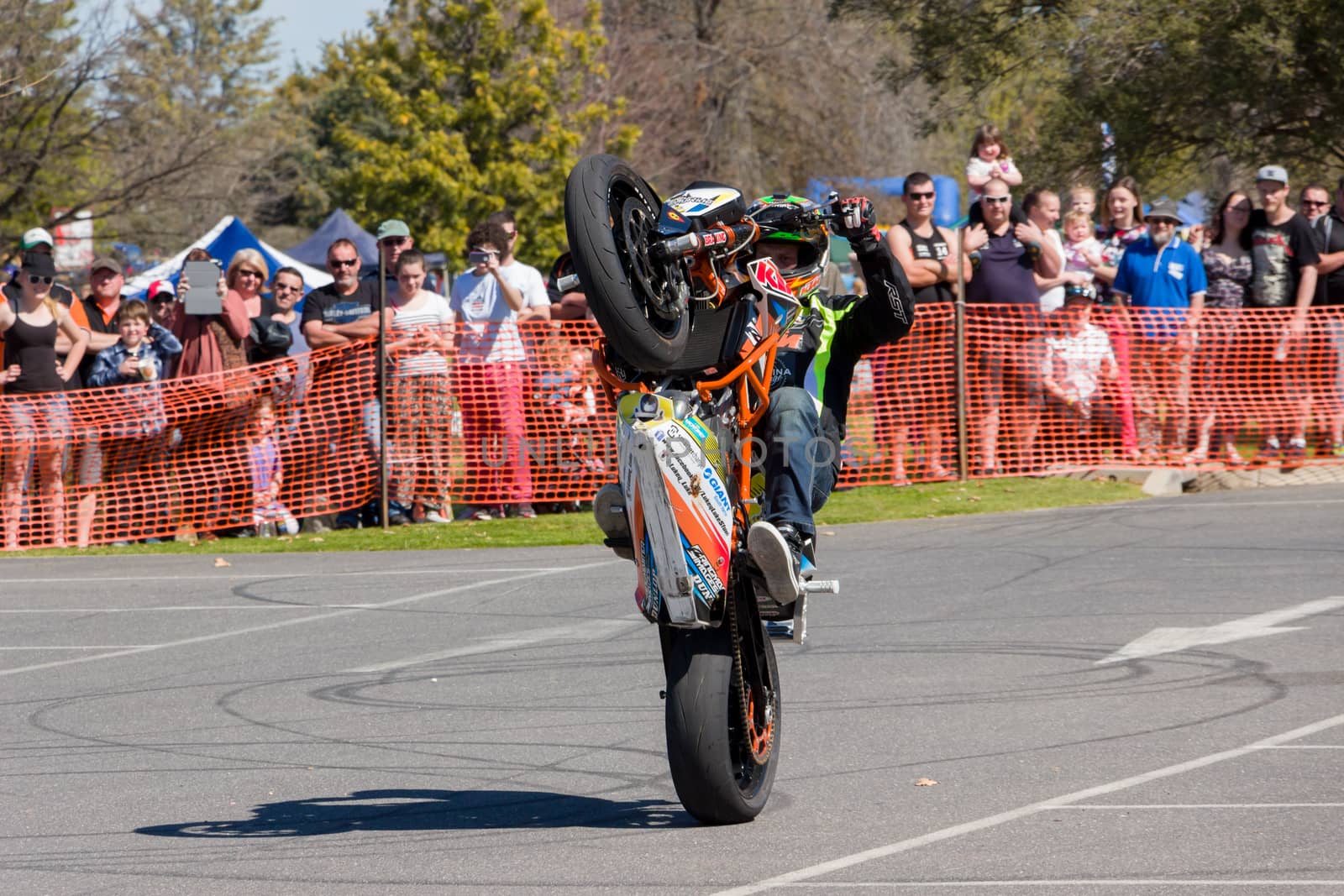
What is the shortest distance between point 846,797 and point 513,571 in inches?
239

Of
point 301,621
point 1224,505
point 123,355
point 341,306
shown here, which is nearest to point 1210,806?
point 301,621

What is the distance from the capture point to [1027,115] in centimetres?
4600

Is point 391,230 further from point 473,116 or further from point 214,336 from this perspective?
point 473,116

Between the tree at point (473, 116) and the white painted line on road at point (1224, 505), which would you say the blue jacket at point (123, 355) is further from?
the tree at point (473, 116)

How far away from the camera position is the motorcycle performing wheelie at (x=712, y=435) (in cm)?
538

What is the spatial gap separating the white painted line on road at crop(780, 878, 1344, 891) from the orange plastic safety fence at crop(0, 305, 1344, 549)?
384 inches

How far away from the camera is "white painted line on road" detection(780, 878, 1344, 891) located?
Result: 4.70 meters

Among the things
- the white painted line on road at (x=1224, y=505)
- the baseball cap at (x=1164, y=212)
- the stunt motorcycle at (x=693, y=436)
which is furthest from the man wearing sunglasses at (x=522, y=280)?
the stunt motorcycle at (x=693, y=436)

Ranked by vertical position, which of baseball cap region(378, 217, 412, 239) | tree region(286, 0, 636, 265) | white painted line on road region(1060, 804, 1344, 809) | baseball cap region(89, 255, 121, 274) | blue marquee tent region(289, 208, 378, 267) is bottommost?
white painted line on road region(1060, 804, 1344, 809)

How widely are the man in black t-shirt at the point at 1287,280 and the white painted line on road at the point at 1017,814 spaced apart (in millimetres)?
9341

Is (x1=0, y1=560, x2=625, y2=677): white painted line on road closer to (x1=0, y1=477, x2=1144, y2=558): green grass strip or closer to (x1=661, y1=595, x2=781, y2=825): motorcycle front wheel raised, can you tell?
(x1=0, y1=477, x2=1144, y2=558): green grass strip

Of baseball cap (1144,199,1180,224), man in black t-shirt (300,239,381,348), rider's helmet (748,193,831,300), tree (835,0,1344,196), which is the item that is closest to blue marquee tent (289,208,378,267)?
tree (835,0,1344,196)

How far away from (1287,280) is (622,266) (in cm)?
1172

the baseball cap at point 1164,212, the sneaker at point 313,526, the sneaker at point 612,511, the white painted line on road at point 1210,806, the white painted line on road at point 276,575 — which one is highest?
the baseball cap at point 1164,212
